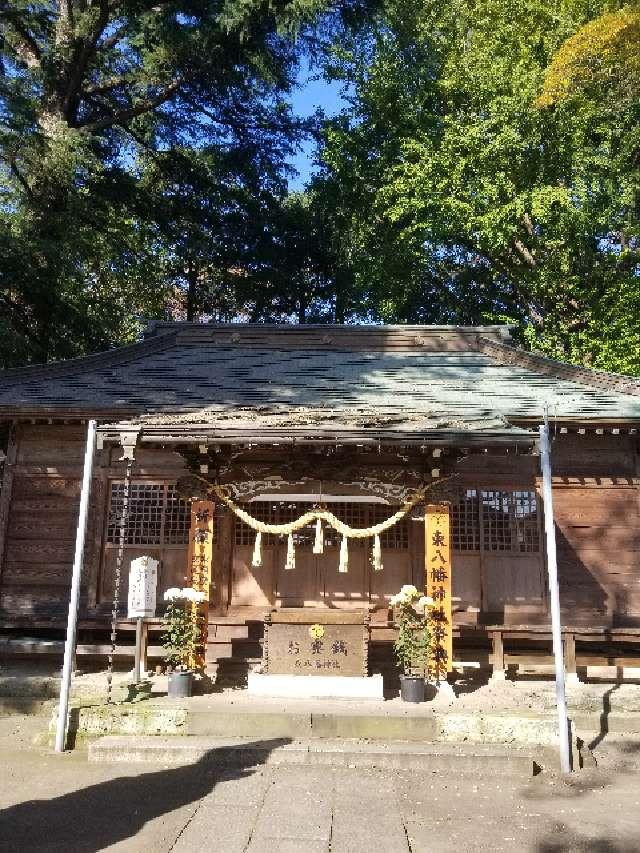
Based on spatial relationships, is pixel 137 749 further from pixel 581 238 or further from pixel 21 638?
pixel 581 238

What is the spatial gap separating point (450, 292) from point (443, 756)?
2191 cm

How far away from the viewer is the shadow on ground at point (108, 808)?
17.4 feet

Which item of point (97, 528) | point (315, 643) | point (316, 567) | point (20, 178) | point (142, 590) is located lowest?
point (315, 643)

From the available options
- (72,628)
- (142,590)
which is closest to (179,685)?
(142,590)

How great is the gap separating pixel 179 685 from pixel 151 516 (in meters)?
4.09

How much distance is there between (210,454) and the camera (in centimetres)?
1016

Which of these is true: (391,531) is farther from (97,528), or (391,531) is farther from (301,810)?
(301,810)

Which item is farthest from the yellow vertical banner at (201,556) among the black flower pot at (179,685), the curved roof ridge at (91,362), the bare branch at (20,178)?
the bare branch at (20,178)

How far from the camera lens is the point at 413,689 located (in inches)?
340

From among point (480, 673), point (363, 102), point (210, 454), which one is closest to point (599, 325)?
point (363, 102)

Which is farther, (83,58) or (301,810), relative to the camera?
(83,58)

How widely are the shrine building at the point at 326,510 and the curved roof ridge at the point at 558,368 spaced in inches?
2.8

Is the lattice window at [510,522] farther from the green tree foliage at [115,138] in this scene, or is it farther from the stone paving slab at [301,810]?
the green tree foliage at [115,138]

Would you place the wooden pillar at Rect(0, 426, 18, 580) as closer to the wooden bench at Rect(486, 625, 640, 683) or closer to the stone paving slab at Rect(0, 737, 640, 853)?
the stone paving slab at Rect(0, 737, 640, 853)
